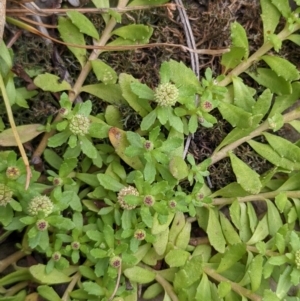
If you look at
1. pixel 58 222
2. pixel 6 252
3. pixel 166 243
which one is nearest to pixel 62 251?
pixel 58 222

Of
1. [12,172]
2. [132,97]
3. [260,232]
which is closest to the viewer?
[12,172]

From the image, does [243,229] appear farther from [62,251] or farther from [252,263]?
[62,251]

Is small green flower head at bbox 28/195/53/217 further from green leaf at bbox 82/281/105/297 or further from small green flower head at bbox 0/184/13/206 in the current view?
green leaf at bbox 82/281/105/297

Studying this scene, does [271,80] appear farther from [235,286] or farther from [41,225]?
[41,225]

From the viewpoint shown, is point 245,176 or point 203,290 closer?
point 203,290

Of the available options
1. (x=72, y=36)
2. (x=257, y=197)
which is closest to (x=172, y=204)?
(x=257, y=197)

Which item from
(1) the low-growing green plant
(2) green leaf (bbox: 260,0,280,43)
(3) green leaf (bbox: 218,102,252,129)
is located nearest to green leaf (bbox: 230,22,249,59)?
(1) the low-growing green plant

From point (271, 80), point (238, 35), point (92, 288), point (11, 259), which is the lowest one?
point (11, 259)

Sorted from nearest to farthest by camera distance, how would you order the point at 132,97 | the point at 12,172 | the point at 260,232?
the point at 12,172 → the point at 132,97 → the point at 260,232
